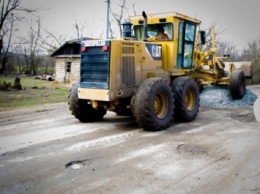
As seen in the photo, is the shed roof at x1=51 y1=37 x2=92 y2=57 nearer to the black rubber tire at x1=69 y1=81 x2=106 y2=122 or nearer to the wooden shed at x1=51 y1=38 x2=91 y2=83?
the wooden shed at x1=51 y1=38 x2=91 y2=83

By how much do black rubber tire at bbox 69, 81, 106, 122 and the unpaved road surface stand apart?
0.88 feet

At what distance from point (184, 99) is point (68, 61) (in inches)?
1020

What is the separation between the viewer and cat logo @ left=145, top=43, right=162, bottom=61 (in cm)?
800

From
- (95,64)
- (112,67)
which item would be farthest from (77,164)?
(95,64)

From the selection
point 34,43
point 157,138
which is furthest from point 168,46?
point 34,43

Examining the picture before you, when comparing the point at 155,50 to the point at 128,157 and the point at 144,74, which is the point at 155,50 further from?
the point at 128,157

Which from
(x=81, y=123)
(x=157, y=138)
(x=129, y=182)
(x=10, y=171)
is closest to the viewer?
(x=129, y=182)

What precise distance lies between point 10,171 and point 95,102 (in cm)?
312

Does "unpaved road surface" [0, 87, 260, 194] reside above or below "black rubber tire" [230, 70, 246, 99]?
below

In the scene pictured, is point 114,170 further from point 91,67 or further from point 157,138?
point 91,67

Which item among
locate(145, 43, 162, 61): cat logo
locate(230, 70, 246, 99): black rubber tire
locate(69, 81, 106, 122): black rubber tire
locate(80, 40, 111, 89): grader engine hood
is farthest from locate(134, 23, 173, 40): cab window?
locate(230, 70, 246, 99): black rubber tire

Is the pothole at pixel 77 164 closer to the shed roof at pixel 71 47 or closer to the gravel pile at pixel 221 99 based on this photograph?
the gravel pile at pixel 221 99

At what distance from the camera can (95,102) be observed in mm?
7539

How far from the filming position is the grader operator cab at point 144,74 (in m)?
7.07
